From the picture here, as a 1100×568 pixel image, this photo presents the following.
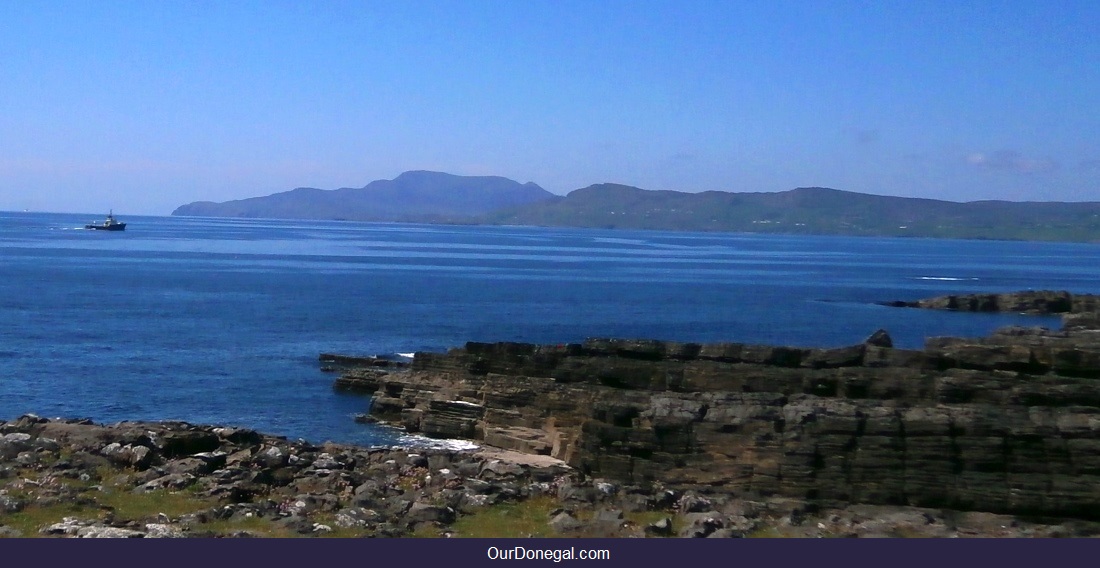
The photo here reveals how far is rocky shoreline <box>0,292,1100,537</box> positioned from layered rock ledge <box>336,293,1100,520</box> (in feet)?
0.17

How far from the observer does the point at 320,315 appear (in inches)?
2805

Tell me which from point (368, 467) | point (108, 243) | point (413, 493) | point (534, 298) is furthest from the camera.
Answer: point (108, 243)

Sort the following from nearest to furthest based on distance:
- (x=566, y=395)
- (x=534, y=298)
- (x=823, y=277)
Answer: (x=566, y=395), (x=534, y=298), (x=823, y=277)

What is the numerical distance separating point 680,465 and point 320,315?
161ft

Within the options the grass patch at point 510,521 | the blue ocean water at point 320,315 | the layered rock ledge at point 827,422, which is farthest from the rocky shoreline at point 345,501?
the blue ocean water at point 320,315

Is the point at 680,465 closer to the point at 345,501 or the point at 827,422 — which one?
the point at 827,422

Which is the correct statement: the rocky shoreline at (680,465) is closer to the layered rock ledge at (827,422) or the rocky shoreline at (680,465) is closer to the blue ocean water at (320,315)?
the layered rock ledge at (827,422)

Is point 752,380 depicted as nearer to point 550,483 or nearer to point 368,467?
point 550,483

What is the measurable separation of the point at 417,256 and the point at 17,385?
128 m

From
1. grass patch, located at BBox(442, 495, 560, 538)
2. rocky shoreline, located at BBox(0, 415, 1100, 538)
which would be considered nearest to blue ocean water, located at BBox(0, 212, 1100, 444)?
rocky shoreline, located at BBox(0, 415, 1100, 538)

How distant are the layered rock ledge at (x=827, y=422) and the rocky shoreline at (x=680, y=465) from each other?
5cm

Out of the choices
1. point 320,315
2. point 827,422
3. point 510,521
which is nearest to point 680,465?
point 827,422

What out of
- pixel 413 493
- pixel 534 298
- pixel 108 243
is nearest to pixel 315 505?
pixel 413 493

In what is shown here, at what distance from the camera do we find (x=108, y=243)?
18312 centimetres
